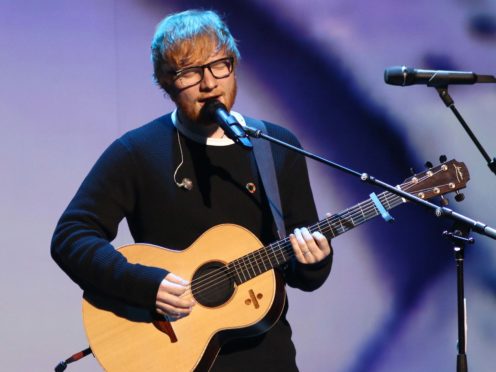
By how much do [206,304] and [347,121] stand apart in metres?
1.77

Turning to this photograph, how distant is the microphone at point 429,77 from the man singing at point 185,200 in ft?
2.12

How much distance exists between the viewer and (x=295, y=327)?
4.36m

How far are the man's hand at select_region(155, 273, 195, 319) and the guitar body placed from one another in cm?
10

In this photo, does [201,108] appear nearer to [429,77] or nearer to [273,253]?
[273,253]

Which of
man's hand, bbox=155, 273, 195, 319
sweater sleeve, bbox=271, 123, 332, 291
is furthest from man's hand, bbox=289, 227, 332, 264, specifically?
man's hand, bbox=155, 273, 195, 319

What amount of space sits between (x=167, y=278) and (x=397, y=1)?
7.50 ft

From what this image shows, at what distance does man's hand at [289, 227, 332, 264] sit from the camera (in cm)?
283

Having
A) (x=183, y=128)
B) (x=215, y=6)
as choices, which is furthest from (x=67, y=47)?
(x=183, y=128)

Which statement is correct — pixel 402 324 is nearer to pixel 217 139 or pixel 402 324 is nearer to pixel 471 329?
pixel 471 329

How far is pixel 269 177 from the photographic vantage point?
9.91 feet

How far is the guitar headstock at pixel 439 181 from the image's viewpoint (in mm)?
2766

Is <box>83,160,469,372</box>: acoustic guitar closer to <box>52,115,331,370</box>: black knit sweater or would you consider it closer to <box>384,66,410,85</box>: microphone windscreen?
<box>52,115,331,370</box>: black knit sweater

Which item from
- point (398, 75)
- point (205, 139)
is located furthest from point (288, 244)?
point (398, 75)

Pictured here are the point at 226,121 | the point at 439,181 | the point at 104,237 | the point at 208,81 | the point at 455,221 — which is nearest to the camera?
the point at 455,221
